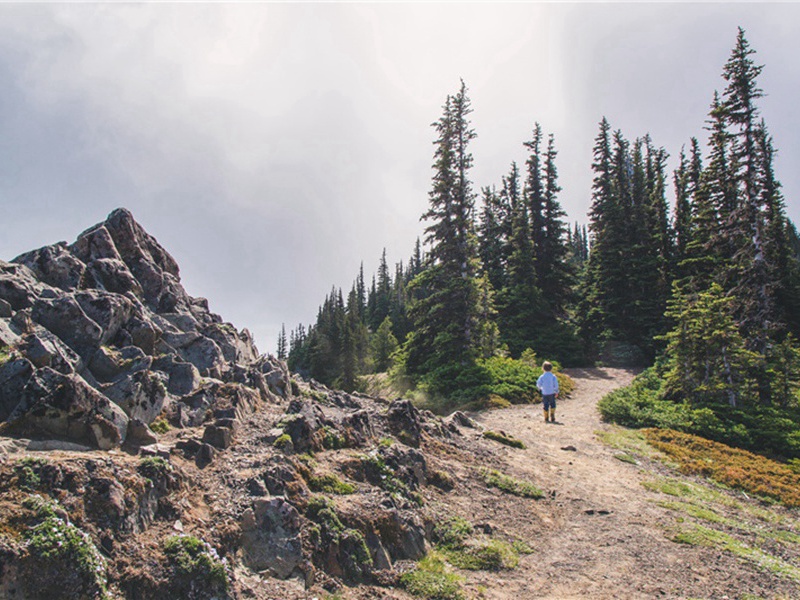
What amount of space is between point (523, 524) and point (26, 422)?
870cm

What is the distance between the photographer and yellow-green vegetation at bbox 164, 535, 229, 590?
4992 millimetres

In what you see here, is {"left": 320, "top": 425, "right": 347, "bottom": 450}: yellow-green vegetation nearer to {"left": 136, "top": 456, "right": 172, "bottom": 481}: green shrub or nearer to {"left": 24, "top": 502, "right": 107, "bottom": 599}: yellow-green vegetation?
{"left": 136, "top": 456, "right": 172, "bottom": 481}: green shrub

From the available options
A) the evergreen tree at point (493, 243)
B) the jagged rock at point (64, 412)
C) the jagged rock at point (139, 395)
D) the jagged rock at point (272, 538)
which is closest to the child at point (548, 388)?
the jagged rock at point (272, 538)

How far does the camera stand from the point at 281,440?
27.8ft

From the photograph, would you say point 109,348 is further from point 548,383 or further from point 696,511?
point 548,383

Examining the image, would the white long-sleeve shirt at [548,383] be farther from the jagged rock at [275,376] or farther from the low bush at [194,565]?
the low bush at [194,565]

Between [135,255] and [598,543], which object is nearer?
[598,543]

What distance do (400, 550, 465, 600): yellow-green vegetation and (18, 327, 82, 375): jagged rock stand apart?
6496mm

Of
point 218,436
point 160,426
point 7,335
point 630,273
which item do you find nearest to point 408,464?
point 218,436

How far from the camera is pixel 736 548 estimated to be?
8328 millimetres

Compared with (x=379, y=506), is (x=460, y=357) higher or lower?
higher

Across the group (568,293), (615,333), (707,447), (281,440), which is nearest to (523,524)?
(281,440)

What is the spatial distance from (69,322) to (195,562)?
6230mm

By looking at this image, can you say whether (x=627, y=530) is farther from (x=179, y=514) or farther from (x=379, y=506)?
(x=179, y=514)
